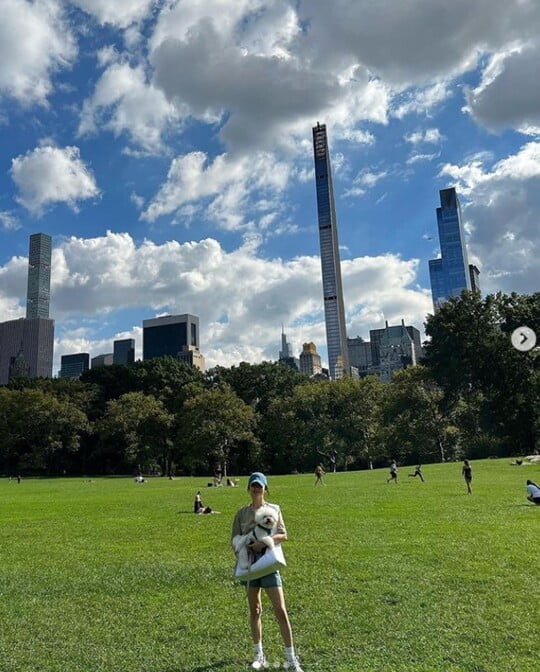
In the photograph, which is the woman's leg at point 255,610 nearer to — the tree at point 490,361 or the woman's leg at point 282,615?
the woman's leg at point 282,615

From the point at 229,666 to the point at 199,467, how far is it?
244ft

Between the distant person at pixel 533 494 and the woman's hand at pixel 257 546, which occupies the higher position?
the woman's hand at pixel 257 546

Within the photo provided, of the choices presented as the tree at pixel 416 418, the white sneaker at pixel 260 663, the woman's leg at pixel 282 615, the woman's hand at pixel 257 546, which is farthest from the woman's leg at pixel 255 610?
the tree at pixel 416 418

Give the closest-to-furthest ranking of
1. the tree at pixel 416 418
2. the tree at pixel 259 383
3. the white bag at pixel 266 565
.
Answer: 1. the white bag at pixel 266 565
2. the tree at pixel 416 418
3. the tree at pixel 259 383

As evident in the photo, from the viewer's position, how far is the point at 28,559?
14414 mm

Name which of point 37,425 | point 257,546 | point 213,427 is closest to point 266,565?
point 257,546

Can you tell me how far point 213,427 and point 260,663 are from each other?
65297 millimetres

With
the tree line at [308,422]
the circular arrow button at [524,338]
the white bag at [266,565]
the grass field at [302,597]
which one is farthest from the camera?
the tree line at [308,422]

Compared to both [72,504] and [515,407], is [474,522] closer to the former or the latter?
[72,504]

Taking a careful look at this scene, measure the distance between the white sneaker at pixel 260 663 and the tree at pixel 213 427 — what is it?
6474cm

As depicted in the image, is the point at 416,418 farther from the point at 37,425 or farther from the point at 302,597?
the point at 302,597

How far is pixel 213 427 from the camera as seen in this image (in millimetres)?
71625

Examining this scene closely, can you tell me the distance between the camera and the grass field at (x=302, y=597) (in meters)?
7.55

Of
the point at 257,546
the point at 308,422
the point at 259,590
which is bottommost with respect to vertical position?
the point at 259,590
